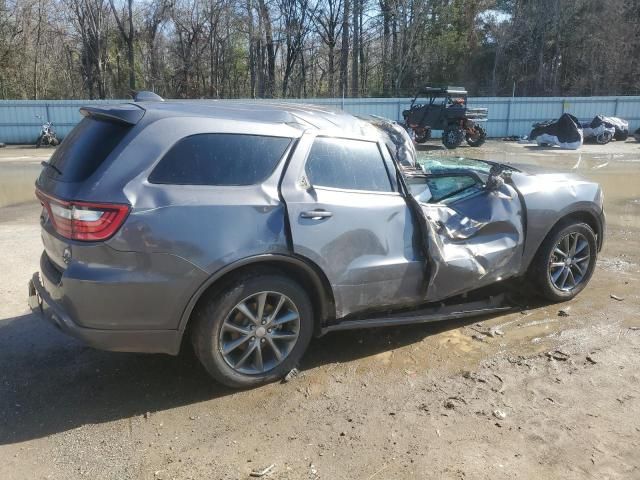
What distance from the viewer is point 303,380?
3719 millimetres

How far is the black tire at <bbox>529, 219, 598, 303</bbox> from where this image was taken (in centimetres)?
476

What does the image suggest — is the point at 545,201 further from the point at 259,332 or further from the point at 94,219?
the point at 94,219

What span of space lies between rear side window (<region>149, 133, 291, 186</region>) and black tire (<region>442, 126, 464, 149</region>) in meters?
16.6

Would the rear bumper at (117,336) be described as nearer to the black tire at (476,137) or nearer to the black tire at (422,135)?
the black tire at (476,137)

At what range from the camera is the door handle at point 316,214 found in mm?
3438

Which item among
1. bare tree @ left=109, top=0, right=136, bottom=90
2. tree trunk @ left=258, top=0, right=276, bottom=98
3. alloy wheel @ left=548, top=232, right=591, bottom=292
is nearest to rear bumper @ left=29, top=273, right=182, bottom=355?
alloy wheel @ left=548, top=232, right=591, bottom=292

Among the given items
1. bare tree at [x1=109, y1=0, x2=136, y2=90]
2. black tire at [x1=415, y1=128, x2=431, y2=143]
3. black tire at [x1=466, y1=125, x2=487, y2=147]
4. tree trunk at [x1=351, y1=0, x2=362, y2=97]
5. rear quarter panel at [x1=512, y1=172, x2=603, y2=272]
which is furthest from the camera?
tree trunk at [x1=351, y1=0, x2=362, y2=97]

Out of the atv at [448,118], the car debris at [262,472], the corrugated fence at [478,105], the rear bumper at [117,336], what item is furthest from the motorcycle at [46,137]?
the car debris at [262,472]

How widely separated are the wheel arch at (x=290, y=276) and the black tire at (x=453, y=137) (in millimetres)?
16546

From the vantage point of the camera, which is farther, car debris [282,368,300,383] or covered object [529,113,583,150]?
covered object [529,113,583,150]

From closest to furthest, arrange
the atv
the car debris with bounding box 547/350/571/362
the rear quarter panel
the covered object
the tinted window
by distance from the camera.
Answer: the tinted window
the car debris with bounding box 547/350/571/362
the rear quarter panel
the atv
the covered object

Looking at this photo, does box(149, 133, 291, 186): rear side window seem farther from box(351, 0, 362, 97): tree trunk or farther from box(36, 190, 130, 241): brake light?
box(351, 0, 362, 97): tree trunk

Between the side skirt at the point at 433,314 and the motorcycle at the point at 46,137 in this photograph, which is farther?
the motorcycle at the point at 46,137

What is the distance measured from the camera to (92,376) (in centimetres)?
374
